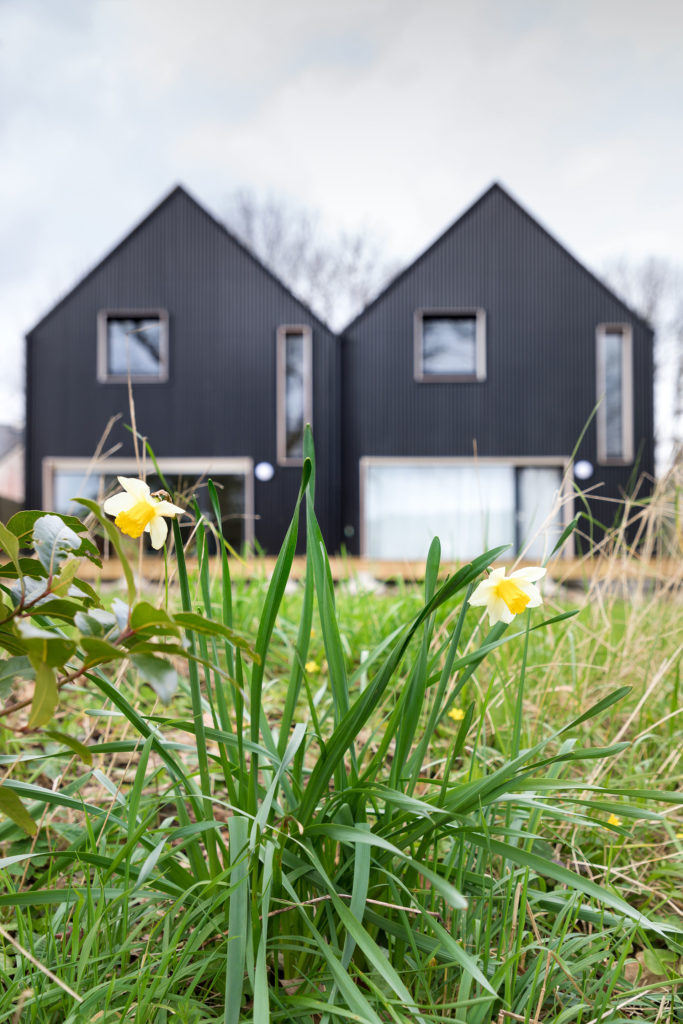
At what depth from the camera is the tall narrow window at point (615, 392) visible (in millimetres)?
10539

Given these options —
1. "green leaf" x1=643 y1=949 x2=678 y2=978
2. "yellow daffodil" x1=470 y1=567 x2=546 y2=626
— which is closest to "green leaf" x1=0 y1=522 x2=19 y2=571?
"yellow daffodil" x1=470 y1=567 x2=546 y2=626

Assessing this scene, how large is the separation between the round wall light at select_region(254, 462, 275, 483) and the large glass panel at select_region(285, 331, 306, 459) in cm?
39

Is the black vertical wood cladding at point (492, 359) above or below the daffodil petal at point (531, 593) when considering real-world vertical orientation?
above

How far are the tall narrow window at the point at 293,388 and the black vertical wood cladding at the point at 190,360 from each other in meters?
0.13

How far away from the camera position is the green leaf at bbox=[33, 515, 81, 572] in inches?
21.1

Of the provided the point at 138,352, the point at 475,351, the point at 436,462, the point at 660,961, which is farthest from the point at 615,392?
the point at 660,961

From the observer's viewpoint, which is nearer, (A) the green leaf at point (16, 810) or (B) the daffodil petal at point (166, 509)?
(A) the green leaf at point (16, 810)

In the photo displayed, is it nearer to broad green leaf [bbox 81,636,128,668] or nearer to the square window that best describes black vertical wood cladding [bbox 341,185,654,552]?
the square window

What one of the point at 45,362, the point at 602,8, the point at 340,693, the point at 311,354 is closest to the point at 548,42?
the point at 602,8

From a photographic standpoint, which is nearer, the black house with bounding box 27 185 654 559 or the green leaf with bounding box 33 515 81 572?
the green leaf with bounding box 33 515 81 572

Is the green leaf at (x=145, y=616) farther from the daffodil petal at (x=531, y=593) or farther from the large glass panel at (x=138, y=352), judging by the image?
the large glass panel at (x=138, y=352)

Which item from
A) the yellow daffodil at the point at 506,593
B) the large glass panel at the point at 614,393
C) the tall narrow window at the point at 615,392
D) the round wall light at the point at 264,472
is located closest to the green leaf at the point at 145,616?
the yellow daffodil at the point at 506,593

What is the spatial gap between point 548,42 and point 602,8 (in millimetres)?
1718

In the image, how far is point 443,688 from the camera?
2.23 ft
